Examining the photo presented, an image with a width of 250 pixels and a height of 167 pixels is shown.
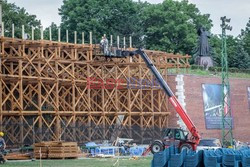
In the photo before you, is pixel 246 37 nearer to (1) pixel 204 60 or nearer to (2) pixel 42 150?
(1) pixel 204 60

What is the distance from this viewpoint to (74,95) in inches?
2441

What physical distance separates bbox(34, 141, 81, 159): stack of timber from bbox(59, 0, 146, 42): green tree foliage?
4979cm

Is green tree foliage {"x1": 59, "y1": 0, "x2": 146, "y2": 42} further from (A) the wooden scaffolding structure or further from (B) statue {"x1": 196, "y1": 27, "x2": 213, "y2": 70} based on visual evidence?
(A) the wooden scaffolding structure

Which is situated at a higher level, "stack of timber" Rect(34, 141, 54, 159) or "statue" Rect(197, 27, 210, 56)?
"statue" Rect(197, 27, 210, 56)

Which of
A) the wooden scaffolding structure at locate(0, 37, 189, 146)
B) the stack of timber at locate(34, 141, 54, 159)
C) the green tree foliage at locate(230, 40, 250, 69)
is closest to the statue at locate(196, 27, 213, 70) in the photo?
the green tree foliage at locate(230, 40, 250, 69)

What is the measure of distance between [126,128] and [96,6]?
136 feet

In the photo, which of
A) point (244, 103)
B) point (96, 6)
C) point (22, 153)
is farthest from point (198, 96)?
point (96, 6)

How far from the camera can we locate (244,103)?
73.4 m

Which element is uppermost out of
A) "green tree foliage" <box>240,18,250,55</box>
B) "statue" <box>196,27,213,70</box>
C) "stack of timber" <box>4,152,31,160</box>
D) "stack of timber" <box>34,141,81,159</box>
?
"green tree foliage" <box>240,18,250,55</box>

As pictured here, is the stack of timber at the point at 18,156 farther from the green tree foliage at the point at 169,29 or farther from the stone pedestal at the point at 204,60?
the green tree foliage at the point at 169,29

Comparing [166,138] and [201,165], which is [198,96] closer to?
[166,138]

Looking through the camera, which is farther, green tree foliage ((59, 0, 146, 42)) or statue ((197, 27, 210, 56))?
green tree foliage ((59, 0, 146, 42))

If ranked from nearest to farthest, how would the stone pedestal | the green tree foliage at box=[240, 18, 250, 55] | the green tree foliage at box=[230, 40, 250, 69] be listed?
the stone pedestal, the green tree foliage at box=[230, 40, 250, 69], the green tree foliage at box=[240, 18, 250, 55]

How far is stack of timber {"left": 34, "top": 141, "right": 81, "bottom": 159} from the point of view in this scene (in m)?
49.9
